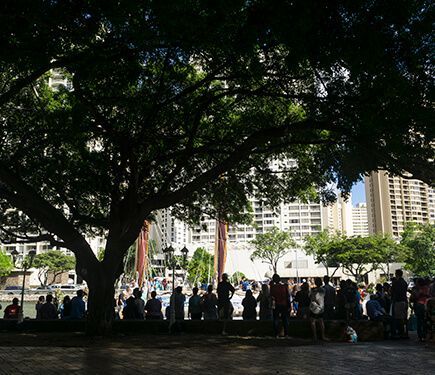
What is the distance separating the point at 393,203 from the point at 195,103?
13415cm

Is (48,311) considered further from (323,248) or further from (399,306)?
(323,248)

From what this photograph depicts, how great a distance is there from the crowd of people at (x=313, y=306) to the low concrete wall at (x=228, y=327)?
32 centimetres

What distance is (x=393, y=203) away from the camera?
5399 inches

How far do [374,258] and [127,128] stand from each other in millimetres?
59250

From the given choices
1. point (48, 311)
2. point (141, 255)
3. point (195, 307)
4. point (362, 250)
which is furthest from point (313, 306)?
point (362, 250)

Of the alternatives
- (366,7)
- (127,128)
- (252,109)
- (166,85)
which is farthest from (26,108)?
(366,7)

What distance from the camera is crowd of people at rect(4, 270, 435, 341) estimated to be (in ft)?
41.6

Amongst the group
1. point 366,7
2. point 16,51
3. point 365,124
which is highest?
point 366,7

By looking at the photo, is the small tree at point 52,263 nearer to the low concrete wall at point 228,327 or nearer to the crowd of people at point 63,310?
the crowd of people at point 63,310

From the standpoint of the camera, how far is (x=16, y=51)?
Result: 8.05 meters

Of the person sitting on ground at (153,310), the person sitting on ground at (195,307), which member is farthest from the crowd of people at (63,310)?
the person sitting on ground at (195,307)

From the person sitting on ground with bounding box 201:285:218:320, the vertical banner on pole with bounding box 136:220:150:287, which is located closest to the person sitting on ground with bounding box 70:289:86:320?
the person sitting on ground with bounding box 201:285:218:320

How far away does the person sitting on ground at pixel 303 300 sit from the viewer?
14.5 meters

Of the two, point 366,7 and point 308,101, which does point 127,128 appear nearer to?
point 308,101
